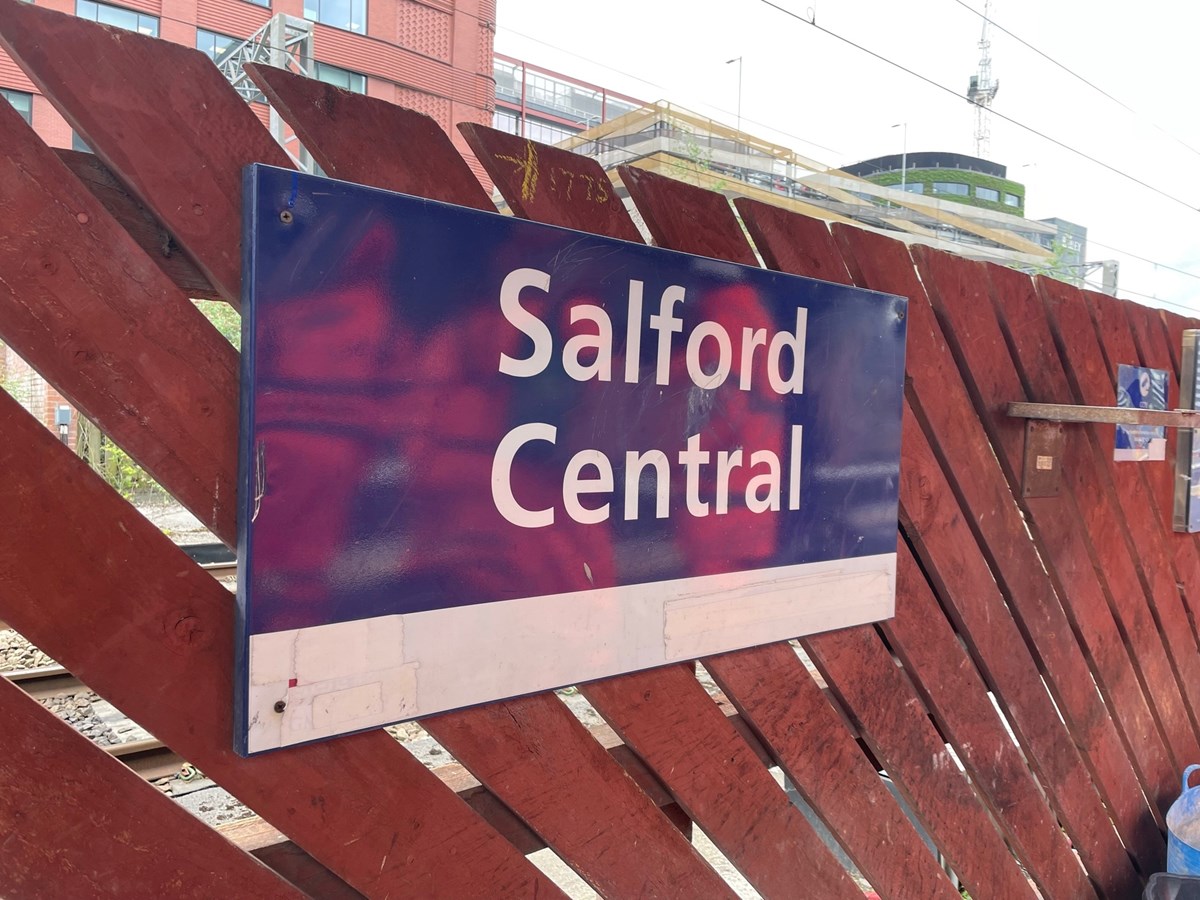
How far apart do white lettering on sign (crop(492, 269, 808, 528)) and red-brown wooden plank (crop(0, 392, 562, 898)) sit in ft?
1.50

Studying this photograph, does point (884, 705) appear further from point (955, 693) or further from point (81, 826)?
point (81, 826)

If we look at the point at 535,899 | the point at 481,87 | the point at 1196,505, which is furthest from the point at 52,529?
the point at 481,87

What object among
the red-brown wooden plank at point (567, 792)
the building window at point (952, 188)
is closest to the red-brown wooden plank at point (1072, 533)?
the red-brown wooden plank at point (567, 792)

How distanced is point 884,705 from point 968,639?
1.30 feet

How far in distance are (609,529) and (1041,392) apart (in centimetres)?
180

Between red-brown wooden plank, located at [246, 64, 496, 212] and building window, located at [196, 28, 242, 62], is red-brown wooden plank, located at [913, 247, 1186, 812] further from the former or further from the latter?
building window, located at [196, 28, 242, 62]

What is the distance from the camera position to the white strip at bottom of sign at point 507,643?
1.17 metres

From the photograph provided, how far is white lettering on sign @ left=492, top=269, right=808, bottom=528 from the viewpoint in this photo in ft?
4.50

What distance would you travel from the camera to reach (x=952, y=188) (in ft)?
151

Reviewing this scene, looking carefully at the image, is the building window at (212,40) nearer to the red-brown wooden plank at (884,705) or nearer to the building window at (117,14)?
the building window at (117,14)

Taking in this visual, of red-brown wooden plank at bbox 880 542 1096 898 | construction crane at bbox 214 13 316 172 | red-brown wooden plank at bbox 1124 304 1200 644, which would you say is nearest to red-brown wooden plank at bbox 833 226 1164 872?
red-brown wooden plank at bbox 880 542 1096 898

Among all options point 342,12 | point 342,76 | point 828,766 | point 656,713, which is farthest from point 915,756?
point 342,12

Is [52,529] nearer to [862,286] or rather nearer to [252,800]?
[252,800]

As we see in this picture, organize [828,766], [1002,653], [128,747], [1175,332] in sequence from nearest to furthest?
[828,766], [1002,653], [1175,332], [128,747]
